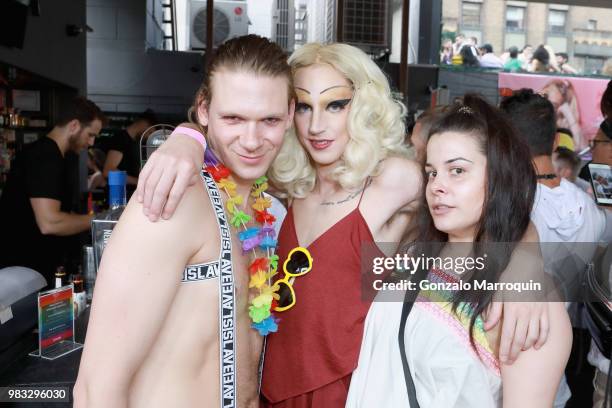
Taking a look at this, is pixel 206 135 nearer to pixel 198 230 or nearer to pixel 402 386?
pixel 198 230

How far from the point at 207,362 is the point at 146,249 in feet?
1.03

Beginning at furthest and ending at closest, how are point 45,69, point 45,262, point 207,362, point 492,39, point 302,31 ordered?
point 492,39 < point 302,31 < point 45,69 < point 45,262 < point 207,362

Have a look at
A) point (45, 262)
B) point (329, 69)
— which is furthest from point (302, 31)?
point (329, 69)

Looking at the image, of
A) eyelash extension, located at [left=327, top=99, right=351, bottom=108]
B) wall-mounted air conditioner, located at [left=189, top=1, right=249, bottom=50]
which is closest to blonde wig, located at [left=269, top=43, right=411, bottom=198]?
eyelash extension, located at [left=327, top=99, right=351, bottom=108]

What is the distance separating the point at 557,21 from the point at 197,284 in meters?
7.78

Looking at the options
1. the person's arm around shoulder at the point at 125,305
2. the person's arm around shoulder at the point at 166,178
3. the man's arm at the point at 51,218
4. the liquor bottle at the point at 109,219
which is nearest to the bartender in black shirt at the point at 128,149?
the man's arm at the point at 51,218

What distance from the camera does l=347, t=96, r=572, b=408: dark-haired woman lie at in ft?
3.62

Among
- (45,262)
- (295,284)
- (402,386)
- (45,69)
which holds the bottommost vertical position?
(45,262)

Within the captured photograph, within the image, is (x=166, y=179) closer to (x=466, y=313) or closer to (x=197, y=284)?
(x=197, y=284)

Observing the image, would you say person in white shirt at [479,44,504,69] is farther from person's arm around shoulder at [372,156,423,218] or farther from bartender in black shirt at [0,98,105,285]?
person's arm around shoulder at [372,156,423,218]

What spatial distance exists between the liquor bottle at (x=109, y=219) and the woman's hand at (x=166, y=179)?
1.01 m

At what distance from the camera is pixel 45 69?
5.03 metres

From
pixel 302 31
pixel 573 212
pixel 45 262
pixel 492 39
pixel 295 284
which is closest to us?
pixel 295 284

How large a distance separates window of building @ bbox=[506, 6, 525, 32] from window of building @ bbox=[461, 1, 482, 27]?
0.41m
